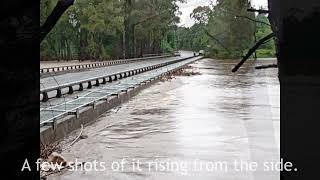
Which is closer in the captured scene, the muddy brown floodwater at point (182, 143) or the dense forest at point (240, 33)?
the dense forest at point (240, 33)

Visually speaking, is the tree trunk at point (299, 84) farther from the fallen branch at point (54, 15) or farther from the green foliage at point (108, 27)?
the green foliage at point (108, 27)

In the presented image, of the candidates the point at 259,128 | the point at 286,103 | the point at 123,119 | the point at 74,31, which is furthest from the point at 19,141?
the point at 74,31

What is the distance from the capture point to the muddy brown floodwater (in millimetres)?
7777

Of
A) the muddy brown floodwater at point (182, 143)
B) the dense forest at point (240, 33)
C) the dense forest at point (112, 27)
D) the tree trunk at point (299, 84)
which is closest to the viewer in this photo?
the tree trunk at point (299, 84)

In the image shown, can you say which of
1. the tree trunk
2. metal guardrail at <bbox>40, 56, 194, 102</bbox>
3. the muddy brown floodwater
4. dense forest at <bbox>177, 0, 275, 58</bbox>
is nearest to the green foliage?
metal guardrail at <bbox>40, 56, 194, 102</bbox>

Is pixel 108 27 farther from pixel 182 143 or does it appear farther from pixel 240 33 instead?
pixel 240 33

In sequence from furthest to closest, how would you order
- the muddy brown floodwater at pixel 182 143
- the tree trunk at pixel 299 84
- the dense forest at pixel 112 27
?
the dense forest at pixel 112 27
the muddy brown floodwater at pixel 182 143
the tree trunk at pixel 299 84

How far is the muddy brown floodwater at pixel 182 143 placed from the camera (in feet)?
25.5

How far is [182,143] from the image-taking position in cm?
1059

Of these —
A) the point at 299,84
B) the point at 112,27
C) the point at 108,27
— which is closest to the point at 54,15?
the point at 299,84

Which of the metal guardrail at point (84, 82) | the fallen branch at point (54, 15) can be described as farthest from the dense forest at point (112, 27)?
the fallen branch at point (54, 15)

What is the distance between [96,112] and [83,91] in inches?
214

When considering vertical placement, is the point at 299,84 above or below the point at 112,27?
below

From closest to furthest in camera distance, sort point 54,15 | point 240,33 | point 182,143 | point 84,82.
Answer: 1. point 54,15
2. point 240,33
3. point 182,143
4. point 84,82
